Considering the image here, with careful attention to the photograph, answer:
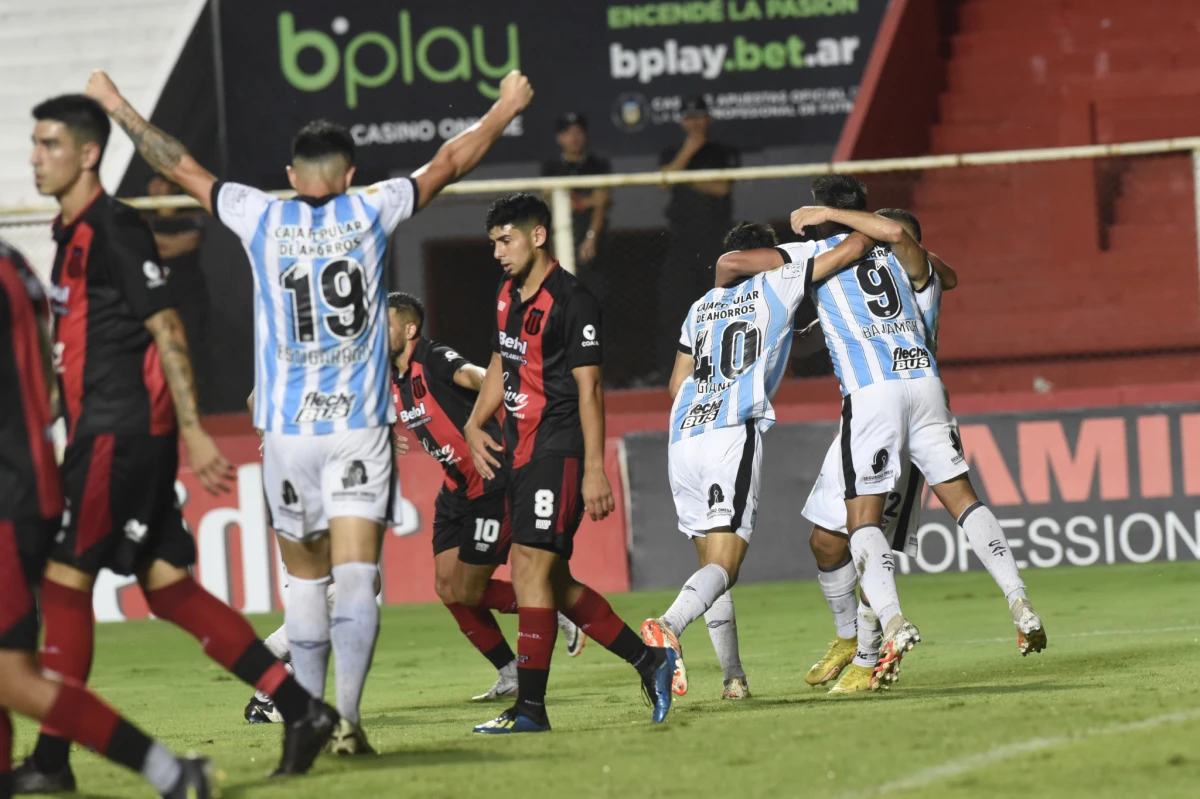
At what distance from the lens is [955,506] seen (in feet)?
26.5

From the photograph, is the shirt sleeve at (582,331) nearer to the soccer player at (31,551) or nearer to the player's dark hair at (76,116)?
the player's dark hair at (76,116)

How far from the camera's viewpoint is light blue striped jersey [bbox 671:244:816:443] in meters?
7.87

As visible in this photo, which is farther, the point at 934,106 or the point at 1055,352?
the point at 934,106

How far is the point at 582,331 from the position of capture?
22.0 feet

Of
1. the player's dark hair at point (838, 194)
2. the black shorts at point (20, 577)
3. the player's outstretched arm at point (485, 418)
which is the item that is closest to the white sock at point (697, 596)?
the player's outstretched arm at point (485, 418)

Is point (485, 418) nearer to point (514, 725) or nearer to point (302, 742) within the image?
point (514, 725)

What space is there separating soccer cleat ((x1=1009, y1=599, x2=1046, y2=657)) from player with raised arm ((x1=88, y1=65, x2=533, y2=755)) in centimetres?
301

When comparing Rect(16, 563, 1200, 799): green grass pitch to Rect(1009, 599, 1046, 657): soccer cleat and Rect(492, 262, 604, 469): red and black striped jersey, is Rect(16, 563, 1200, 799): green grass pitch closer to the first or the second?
Rect(1009, 599, 1046, 657): soccer cleat

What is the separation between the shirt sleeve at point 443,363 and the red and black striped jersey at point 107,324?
145 inches

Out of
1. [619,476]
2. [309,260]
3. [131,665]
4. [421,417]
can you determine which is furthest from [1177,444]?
[309,260]

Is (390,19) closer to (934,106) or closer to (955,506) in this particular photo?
(934,106)

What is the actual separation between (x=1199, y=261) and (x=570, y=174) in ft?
17.9

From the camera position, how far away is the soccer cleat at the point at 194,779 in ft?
15.3

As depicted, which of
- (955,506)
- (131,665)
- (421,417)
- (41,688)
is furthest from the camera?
(131,665)
